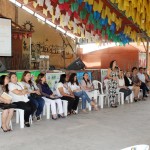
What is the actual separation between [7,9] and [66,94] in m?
7.39

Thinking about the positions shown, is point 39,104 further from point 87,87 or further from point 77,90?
point 87,87

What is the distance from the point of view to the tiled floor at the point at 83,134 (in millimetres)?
4207

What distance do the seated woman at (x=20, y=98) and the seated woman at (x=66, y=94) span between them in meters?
1.15

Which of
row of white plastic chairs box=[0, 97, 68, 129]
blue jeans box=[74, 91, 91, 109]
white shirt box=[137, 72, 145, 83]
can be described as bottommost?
row of white plastic chairs box=[0, 97, 68, 129]

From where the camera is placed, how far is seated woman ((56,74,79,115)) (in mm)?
6691

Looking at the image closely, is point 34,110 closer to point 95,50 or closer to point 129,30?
point 129,30

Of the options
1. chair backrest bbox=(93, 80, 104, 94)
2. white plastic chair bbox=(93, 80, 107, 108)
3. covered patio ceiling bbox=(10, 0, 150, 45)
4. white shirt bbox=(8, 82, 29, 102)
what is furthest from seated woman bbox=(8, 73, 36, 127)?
chair backrest bbox=(93, 80, 104, 94)

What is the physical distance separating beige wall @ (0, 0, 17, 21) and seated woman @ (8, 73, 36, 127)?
729 cm

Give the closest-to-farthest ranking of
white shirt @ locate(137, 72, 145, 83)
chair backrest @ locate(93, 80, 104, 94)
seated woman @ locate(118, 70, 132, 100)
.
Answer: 1. chair backrest @ locate(93, 80, 104, 94)
2. seated woman @ locate(118, 70, 132, 100)
3. white shirt @ locate(137, 72, 145, 83)

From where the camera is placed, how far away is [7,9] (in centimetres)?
1277

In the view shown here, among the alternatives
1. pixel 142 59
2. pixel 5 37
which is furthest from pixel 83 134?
pixel 142 59

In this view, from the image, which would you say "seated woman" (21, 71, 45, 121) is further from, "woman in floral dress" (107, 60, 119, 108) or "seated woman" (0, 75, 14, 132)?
"woman in floral dress" (107, 60, 119, 108)

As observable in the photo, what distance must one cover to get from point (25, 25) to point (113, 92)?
7.90 m

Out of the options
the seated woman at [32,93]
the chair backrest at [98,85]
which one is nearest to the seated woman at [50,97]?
the seated woman at [32,93]
